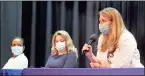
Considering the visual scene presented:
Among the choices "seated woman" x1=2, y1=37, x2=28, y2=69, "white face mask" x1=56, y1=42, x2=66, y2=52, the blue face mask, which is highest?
the blue face mask

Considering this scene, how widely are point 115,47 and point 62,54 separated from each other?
113 cm

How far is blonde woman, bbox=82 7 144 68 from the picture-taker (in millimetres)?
2362

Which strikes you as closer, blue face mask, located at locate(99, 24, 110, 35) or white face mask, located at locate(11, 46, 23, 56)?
blue face mask, located at locate(99, 24, 110, 35)

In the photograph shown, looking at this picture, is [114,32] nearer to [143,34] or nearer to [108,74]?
[108,74]

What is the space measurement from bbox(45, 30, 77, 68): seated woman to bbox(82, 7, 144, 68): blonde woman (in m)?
0.87

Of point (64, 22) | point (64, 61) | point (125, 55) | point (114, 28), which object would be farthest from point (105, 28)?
point (64, 22)

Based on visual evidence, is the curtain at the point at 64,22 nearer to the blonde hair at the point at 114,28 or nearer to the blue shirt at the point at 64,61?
the blue shirt at the point at 64,61

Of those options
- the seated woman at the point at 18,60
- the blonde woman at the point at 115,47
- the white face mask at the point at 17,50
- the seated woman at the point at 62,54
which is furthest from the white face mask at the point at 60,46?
the blonde woman at the point at 115,47

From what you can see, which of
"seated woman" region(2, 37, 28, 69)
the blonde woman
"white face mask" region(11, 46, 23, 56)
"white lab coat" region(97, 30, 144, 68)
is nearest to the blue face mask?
the blonde woman

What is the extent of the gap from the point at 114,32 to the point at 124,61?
0.72 feet

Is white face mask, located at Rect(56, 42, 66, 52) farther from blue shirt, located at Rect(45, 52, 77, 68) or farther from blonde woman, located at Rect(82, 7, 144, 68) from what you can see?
blonde woman, located at Rect(82, 7, 144, 68)

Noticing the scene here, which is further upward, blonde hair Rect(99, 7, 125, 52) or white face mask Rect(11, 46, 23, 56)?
blonde hair Rect(99, 7, 125, 52)

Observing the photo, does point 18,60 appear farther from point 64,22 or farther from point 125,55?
point 125,55

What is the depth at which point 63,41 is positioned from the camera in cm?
354
